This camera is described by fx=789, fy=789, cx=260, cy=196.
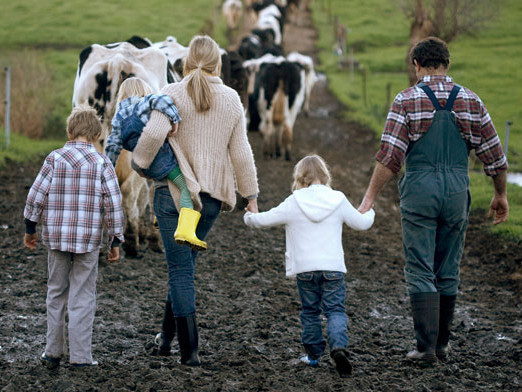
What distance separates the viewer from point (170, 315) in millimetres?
5453

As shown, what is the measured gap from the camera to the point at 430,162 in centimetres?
550

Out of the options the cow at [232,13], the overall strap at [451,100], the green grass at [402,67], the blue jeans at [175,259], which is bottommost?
the blue jeans at [175,259]

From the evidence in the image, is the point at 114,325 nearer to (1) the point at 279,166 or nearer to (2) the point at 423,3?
(1) the point at 279,166

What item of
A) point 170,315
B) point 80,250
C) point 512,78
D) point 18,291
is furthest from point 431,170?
point 512,78

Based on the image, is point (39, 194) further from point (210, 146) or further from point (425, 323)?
point (425, 323)

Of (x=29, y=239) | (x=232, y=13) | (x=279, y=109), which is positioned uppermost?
(x=232, y=13)

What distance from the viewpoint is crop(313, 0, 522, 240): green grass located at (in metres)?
19.0

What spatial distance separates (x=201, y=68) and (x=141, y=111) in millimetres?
492

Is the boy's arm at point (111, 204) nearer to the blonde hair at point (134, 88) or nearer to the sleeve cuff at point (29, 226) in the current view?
the sleeve cuff at point (29, 226)

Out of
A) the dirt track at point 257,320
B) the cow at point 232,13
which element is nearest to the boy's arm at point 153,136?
the dirt track at point 257,320

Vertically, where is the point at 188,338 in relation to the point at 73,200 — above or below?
below

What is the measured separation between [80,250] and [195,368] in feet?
3.54

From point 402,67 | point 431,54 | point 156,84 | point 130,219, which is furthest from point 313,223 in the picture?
point 402,67

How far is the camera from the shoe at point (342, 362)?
5.00 metres
